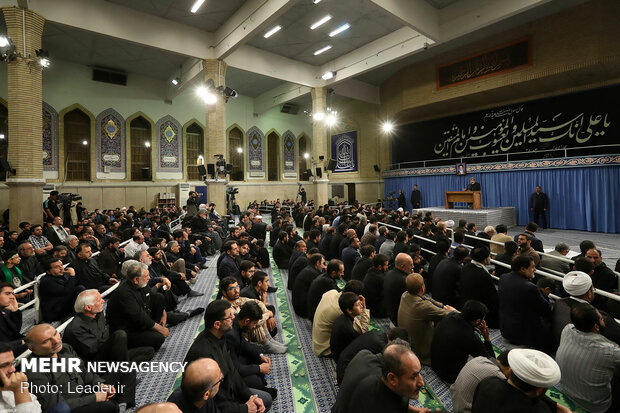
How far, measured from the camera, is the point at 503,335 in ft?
9.41

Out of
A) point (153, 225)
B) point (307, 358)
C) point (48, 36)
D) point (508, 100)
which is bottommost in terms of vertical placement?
point (307, 358)

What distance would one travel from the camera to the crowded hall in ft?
6.18

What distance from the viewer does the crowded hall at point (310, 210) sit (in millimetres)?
1883

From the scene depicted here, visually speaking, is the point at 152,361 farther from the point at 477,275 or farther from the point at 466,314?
the point at 477,275

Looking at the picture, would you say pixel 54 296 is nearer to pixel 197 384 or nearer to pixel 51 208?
pixel 197 384

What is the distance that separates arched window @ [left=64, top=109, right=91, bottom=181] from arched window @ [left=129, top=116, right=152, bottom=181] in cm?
145

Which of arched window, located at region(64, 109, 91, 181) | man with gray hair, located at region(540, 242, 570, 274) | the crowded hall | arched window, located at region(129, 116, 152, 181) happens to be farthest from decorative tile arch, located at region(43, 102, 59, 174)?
man with gray hair, located at region(540, 242, 570, 274)

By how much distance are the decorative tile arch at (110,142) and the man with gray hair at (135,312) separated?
11044mm

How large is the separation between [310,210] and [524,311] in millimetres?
7064

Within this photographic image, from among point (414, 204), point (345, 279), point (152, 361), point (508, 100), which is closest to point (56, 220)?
point (152, 361)

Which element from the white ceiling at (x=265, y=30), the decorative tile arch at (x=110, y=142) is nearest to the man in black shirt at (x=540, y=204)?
the white ceiling at (x=265, y=30)

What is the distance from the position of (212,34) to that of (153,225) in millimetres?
6273

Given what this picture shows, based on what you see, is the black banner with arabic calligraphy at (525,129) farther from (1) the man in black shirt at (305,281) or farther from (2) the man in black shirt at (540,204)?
(1) the man in black shirt at (305,281)

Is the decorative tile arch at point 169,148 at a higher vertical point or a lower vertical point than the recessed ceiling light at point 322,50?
lower
